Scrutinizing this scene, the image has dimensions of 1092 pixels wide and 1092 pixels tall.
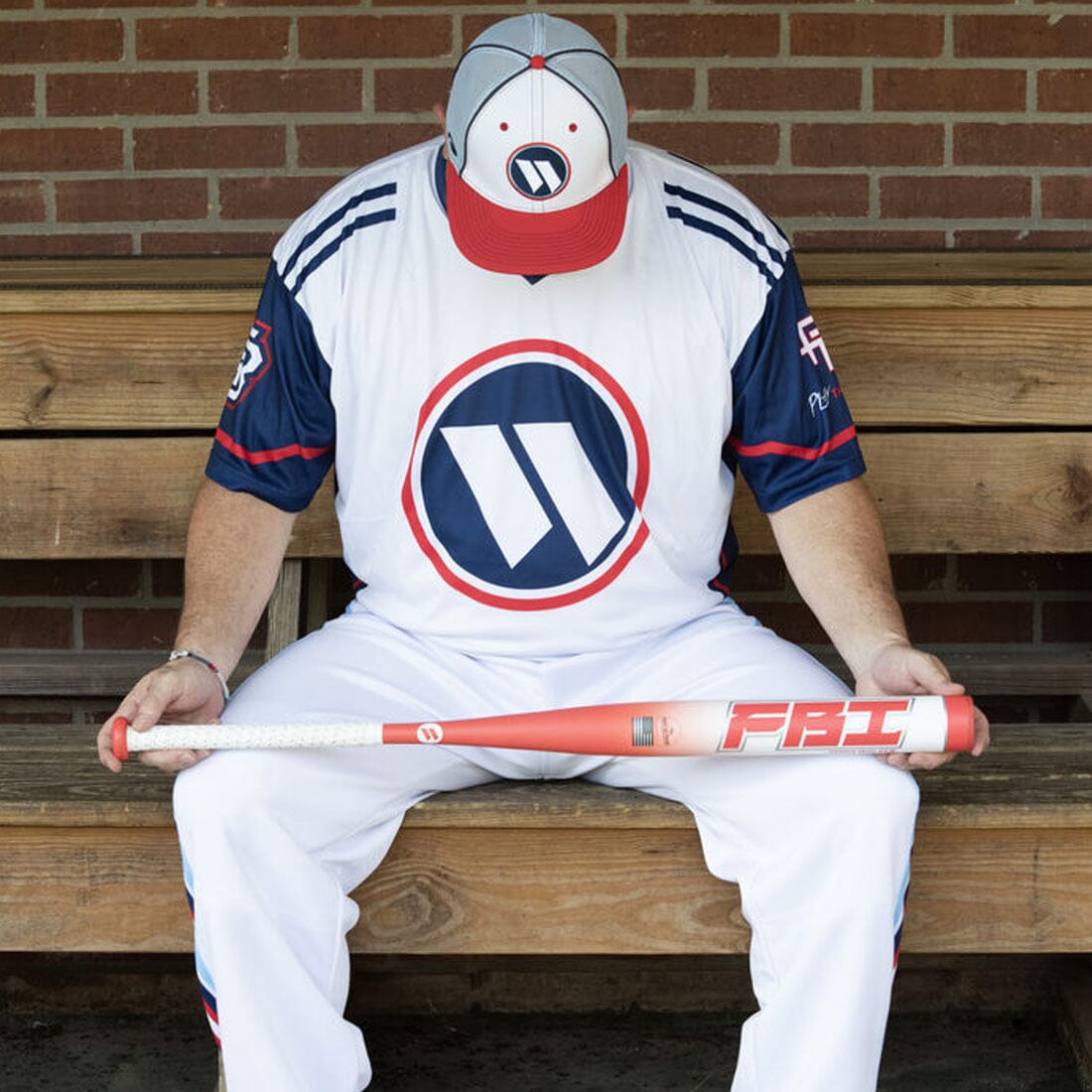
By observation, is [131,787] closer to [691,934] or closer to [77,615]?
[691,934]

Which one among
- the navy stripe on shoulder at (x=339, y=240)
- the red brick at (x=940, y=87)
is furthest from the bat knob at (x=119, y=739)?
the red brick at (x=940, y=87)

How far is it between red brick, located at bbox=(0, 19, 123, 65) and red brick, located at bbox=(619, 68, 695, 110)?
828 millimetres

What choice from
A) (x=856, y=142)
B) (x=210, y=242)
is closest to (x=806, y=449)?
(x=856, y=142)

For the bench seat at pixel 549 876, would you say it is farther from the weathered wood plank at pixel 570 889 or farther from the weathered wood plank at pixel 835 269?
the weathered wood plank at pixel 835 269

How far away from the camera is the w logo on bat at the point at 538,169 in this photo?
1875 millimetres

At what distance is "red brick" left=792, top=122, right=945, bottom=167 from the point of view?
2.90m

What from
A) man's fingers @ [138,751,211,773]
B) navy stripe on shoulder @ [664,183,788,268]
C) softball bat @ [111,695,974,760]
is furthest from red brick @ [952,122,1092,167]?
man's fingers @ [138,751,211,773]

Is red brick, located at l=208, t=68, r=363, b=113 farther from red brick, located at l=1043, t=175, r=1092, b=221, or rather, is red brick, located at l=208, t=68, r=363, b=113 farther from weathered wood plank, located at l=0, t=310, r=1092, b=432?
red brick, located at l=1043, t=175, r=1092, b=221

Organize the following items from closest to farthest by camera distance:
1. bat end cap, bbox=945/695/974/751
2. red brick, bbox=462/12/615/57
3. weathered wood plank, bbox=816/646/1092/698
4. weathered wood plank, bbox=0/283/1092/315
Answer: bat end cap, bbox=945/695/974/751 → weathered wood plank, bbox=0/283/1092/315 → weathered wood plank, bbox=816/646/1092/698 → red brick, bbox=462/12/615/57

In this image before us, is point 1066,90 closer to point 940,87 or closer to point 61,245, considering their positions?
A: point 940,87

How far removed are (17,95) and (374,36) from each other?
0.59m

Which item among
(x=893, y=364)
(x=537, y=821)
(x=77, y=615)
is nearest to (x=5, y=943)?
(x=537, y=821)

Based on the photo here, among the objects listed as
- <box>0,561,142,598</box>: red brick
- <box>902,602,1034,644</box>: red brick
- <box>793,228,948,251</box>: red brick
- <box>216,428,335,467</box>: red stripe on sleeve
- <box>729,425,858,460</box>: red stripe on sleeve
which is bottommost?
<box>902,602,1034,644</box>: red brick

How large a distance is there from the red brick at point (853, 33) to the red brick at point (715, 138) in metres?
0.14
